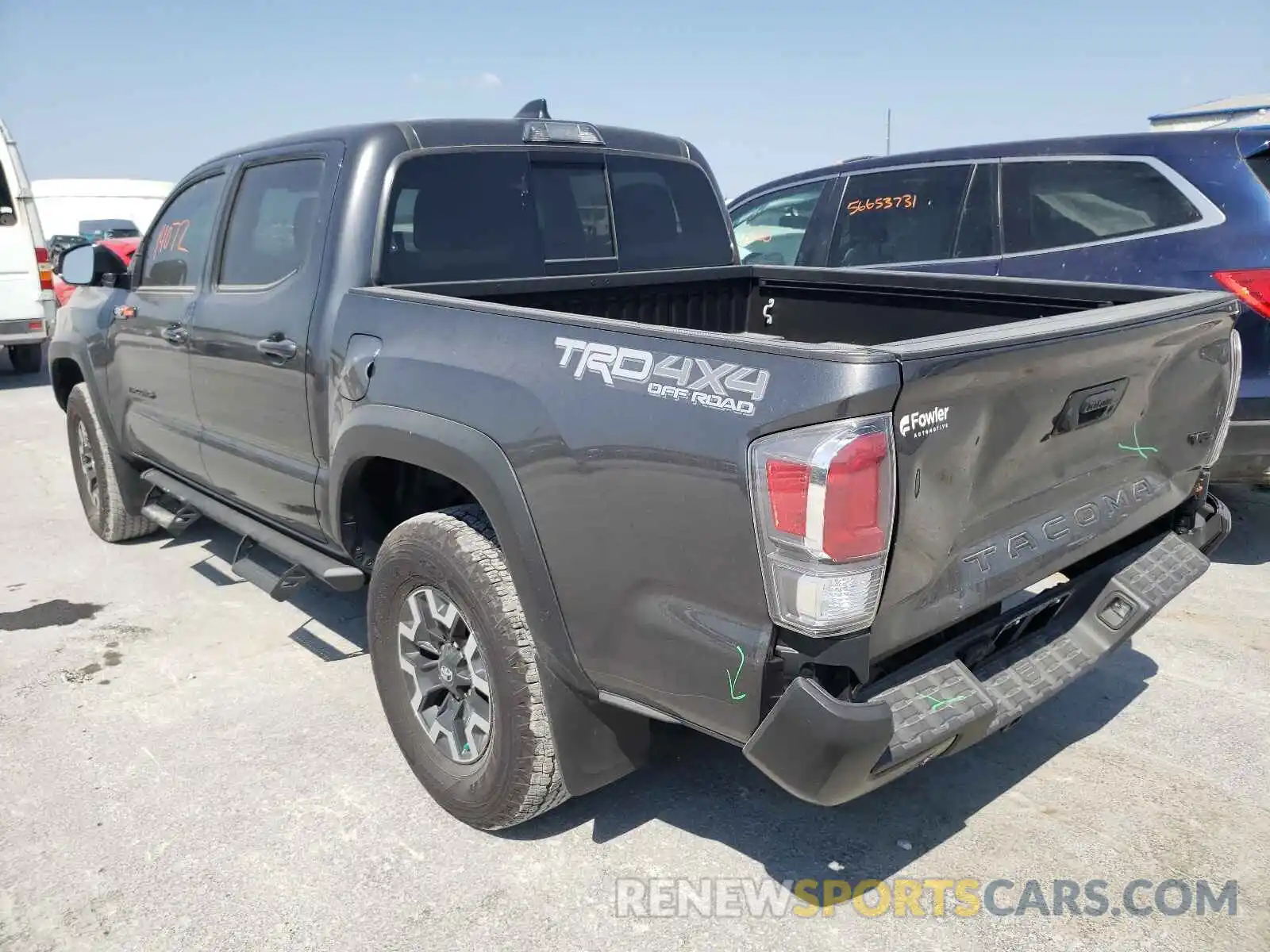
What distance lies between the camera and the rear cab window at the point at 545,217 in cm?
334

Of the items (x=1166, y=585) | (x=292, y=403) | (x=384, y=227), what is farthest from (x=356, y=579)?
(x=1166, y=585)

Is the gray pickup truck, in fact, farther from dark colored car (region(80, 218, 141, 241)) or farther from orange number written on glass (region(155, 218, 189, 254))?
dark colored car (region(80, 218, 141, 241))

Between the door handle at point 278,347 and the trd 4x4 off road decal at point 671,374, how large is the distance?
4.50ft

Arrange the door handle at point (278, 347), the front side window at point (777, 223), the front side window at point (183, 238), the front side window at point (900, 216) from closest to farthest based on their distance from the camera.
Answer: the door handle at point (278, 347) → the front side window at point (183, 238) → the front side window at point (900, 216) → the front side window at point (777, 223)

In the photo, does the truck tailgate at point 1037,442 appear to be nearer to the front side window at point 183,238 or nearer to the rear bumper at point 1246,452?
the rear bumper at point 1246,452

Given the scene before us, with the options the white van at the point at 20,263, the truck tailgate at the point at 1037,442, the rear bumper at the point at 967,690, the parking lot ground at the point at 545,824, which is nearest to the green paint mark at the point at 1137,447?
the truck tailgate at the point at 1037,442

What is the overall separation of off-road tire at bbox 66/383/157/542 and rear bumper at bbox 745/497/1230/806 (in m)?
4.30

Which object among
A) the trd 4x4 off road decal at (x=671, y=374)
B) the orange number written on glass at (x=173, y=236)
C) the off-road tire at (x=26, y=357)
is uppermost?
the orange number written on glass at (x=173, y=236)

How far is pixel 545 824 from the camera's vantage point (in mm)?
2926

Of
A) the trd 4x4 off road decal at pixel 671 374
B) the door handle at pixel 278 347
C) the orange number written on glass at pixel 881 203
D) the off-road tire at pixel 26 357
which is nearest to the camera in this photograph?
the trd 4x4 off road decal at pixel 671 374

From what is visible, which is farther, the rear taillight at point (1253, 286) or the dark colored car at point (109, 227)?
the dark colored car at point (109, 227)

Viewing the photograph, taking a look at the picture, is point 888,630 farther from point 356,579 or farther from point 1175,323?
point 356,579

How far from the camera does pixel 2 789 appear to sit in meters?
3.15

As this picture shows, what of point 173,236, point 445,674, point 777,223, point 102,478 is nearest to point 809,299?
point 445,674
